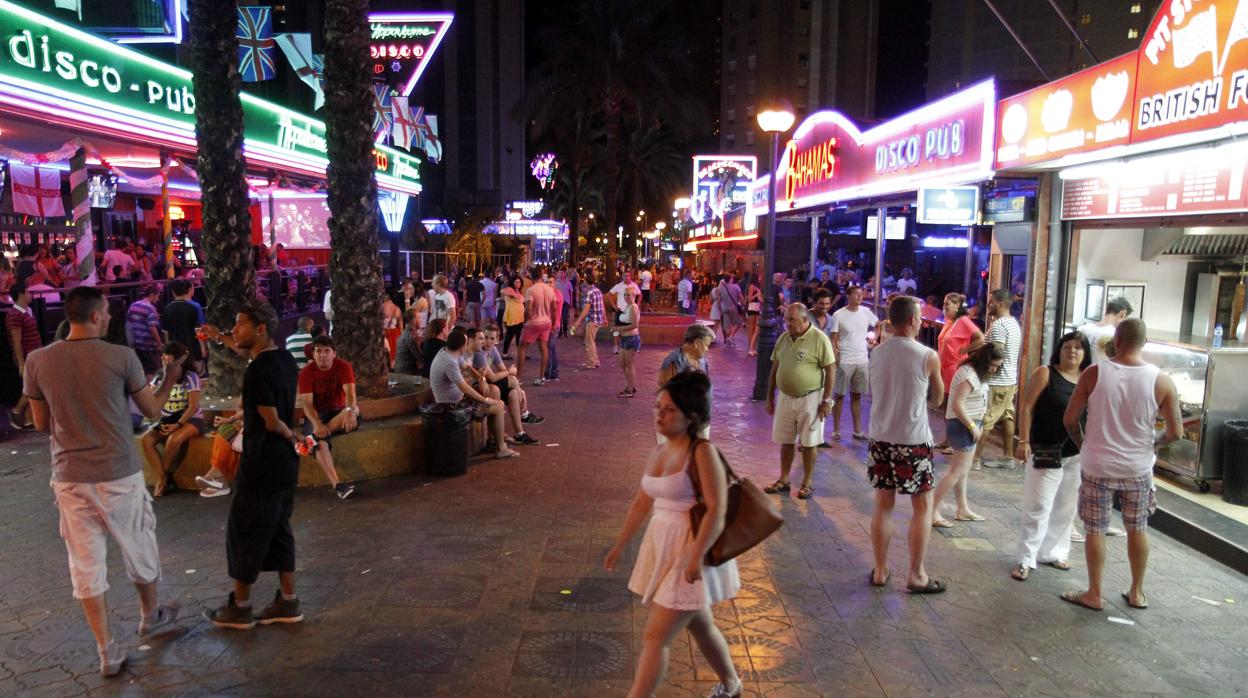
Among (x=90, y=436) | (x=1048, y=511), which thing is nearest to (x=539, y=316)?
(x=1048, y=511)

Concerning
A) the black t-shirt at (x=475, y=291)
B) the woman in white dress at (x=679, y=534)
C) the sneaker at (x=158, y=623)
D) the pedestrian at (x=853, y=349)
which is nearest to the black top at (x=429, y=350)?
the pedestrian at (x=853, y=349)

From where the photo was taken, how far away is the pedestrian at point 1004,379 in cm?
811

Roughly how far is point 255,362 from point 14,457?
573 cm

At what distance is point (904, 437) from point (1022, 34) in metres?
49.8

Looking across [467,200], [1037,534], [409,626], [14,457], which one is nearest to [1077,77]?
[1037,534]

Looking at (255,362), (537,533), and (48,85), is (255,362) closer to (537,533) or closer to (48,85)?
(537,533)

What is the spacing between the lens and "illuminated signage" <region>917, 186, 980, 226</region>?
399 inches

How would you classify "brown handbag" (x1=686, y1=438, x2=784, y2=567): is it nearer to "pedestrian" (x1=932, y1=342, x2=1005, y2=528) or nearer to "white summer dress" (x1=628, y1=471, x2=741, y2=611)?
"white summer dress" (x1=628, y1=471, x2=741, y2=611)

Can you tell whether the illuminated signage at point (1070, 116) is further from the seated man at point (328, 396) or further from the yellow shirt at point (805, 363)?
the seated man at point (328, 396)

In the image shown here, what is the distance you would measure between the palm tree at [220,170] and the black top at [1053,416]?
7404 mm

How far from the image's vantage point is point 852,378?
9805 mm

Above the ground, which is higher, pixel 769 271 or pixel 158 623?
pixel 769 271

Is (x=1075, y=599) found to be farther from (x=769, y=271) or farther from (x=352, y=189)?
(x=769, y=271)

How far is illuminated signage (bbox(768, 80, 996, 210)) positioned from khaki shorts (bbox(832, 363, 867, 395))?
2.62m
